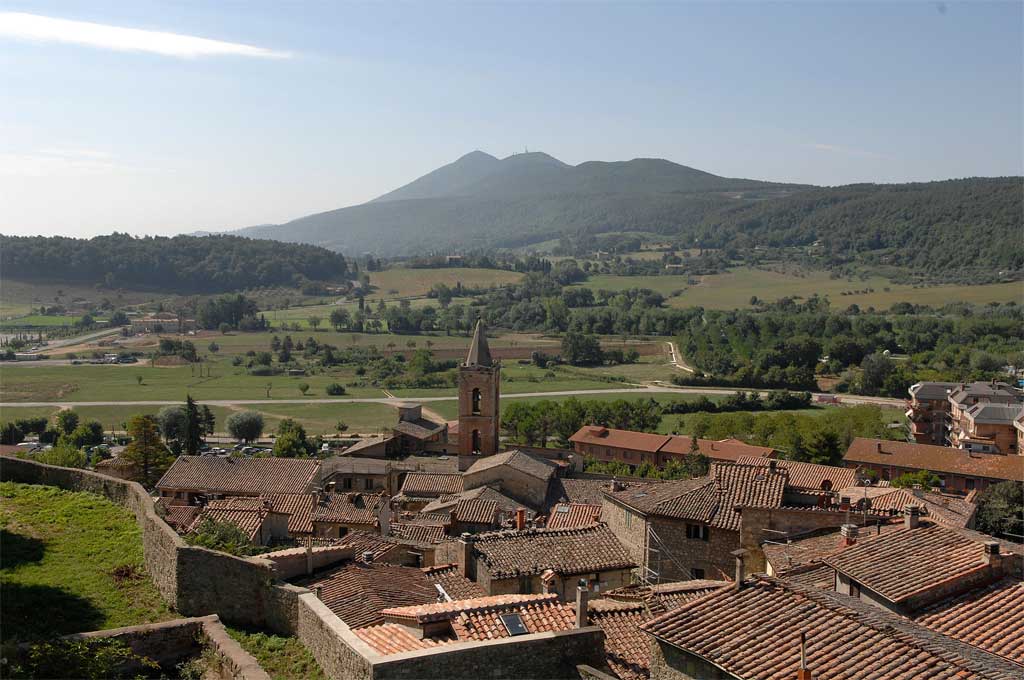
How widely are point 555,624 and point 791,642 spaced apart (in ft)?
8.06

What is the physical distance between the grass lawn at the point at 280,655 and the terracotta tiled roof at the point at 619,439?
39.6 meters

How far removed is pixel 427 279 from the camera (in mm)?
A: 166125

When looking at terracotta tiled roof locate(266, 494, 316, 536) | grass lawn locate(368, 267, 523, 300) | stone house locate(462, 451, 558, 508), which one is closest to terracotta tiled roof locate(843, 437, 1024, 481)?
stone house locate(462, 451, 558, 508)

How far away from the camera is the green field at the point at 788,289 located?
125m

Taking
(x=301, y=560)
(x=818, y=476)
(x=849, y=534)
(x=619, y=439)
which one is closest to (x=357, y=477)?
(x=818, y=476)

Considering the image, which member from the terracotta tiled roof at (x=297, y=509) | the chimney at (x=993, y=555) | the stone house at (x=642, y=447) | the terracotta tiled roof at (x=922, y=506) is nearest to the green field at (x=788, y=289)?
the stone house at (x=642, y=447)

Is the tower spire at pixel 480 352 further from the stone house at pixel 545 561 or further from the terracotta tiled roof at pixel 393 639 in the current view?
the terracotta tiled roof at pixel 393 639

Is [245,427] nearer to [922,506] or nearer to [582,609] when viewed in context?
[922,506]

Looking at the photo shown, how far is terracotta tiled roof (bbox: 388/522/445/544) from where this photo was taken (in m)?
22.9

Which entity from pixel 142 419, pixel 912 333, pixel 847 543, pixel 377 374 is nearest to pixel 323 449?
pixel 142 419

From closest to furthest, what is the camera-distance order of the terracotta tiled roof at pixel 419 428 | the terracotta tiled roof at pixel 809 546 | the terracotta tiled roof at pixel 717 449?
the terracotta tiled roof at pixel 809 546 < the terracotta tiled roof at pixel 717 449 < the terracotta tiled roof at pixel 419 428

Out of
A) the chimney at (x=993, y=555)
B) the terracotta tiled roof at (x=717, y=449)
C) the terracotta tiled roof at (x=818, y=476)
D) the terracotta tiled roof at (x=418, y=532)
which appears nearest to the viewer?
the chimney at (x=993, y=555)

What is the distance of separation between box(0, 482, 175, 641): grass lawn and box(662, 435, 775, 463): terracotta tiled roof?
108 ft

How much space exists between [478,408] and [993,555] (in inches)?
1265
